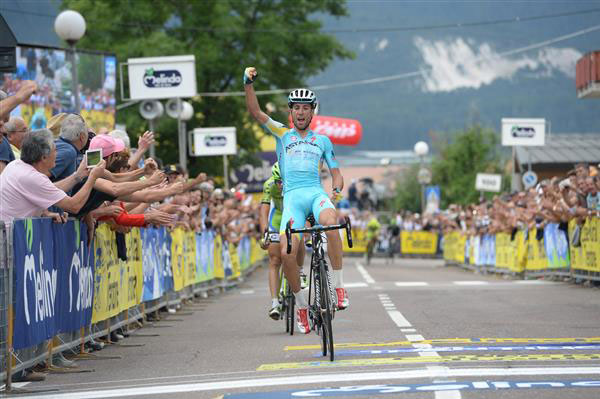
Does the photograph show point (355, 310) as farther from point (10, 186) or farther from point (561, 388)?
point (561, 388)

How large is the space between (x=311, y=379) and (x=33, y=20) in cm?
4572

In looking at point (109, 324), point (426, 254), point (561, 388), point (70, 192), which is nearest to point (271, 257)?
point (109, 324)

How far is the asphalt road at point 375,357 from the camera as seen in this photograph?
8879mm

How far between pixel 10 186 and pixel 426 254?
56246 millimetres

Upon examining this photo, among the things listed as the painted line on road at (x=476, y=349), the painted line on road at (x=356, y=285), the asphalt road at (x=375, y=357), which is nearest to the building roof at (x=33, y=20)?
the painted line on road at (x=356, y=285)

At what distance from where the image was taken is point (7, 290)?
9922mm

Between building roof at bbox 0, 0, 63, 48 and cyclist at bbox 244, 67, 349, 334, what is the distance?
108ft

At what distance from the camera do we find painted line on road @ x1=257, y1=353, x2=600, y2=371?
33.9 feet

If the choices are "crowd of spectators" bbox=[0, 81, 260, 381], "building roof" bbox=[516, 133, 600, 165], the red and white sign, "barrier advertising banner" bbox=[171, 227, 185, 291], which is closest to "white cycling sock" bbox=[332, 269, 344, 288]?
"crowd of spectators" bbox=[0, 81, 260, 381]

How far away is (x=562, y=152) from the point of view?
75688mm

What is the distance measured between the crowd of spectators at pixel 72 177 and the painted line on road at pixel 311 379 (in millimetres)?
1389

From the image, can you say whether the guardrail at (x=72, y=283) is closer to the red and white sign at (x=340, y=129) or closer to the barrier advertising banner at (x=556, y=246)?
the barrier advertising banner at (x=556, y=246)

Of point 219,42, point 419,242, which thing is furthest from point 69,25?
point 419,242

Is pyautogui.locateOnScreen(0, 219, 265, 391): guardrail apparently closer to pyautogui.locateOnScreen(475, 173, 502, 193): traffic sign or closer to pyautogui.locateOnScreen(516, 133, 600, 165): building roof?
pyautogui.locateOnScreen(475, 173, 502, 193): traffic sign
